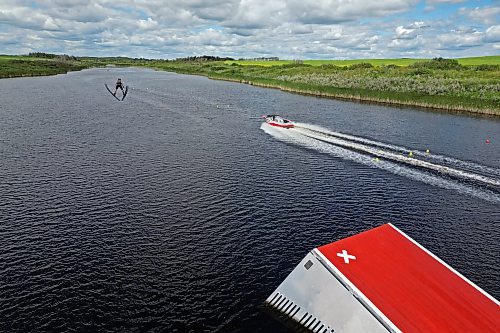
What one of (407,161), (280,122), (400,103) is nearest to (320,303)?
(407,161)

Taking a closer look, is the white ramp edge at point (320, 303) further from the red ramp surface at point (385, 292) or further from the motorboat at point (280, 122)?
the motorboat at point (280, 122)

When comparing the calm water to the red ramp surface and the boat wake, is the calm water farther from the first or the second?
the red ramp surface

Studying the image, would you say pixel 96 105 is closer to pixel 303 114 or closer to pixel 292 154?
pixel 303 114

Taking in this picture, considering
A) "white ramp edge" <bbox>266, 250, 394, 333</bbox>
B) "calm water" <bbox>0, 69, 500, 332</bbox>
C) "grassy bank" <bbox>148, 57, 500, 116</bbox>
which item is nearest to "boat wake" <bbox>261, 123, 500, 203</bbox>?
"calm water" <bbox>0, 69, 500, 332</bbox>

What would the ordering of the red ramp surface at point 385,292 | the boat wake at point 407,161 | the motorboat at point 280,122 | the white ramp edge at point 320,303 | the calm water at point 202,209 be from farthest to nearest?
the motorboat at point 280,122 < the boat wake at point 407,161 < the calm water at point 202,209 < the white ramp edge at point 320,303 < the red ramp surface at point 385,292

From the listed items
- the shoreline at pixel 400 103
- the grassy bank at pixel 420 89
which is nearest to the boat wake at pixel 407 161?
the shoreline at pixel 400 103

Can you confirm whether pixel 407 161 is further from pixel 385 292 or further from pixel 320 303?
pixel 320 303
